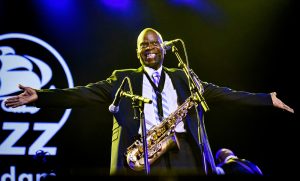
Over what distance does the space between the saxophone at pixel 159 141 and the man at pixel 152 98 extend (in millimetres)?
52

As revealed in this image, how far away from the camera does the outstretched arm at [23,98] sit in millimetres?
4828

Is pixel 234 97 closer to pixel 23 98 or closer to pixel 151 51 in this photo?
pixel 151 51

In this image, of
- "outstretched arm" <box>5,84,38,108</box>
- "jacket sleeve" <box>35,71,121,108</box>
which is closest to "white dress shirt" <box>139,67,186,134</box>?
"jacket sleeve" <box>35,71,121,108</box>

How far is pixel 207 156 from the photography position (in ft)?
15.8

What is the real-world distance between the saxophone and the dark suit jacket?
8cm

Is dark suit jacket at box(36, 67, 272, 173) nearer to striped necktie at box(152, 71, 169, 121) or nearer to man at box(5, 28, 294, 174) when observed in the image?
man at box(5, 28, 294, 174)

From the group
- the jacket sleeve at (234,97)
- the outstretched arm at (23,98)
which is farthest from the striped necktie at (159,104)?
the outstretched arm at (23,98)

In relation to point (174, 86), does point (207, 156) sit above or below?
below

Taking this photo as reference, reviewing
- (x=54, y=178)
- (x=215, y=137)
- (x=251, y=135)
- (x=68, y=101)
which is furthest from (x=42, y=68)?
(x=54, y=178)

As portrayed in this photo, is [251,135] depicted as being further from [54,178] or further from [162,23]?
[54,178]

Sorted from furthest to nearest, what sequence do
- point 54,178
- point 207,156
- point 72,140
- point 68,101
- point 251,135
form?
point 251,135 → point 72,140 → point 68,101 → point 207,156 → point 54,178

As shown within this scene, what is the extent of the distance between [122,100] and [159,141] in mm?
680

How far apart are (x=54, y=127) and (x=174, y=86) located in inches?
74.6

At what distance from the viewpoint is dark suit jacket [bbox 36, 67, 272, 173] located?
5117mm
